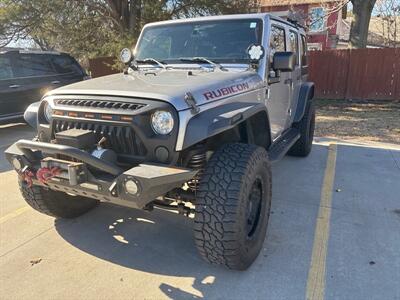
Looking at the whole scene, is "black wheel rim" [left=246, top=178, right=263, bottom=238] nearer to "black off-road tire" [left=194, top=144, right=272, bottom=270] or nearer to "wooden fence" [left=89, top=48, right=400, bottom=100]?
"black off-road tire" [left=194, top=144, right=272, bottom=270]

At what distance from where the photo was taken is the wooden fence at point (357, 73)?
13148mm

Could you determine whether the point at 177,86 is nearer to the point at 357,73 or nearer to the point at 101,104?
the point at 101,104

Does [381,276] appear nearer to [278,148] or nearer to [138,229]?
[278,148]

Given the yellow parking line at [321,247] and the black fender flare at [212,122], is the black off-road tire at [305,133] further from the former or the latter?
the black fender flare at [212,122]

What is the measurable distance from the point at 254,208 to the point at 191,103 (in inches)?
43.2

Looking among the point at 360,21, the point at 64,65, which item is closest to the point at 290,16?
the point at 64,65

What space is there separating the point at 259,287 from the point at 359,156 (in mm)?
4585

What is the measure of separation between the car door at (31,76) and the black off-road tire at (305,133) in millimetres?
5980

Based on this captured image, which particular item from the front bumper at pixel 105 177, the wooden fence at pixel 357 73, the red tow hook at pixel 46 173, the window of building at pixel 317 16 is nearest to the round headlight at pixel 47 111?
the front bumper at pixel 105 177

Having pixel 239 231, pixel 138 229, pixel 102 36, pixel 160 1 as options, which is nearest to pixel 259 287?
pixel 239 231

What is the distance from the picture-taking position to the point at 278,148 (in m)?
4.43

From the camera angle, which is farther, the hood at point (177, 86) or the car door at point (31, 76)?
the car door at point (31, 76)

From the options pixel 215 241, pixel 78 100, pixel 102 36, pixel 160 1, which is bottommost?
pixel 215 241

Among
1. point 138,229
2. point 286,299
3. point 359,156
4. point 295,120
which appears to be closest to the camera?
point 286,299
